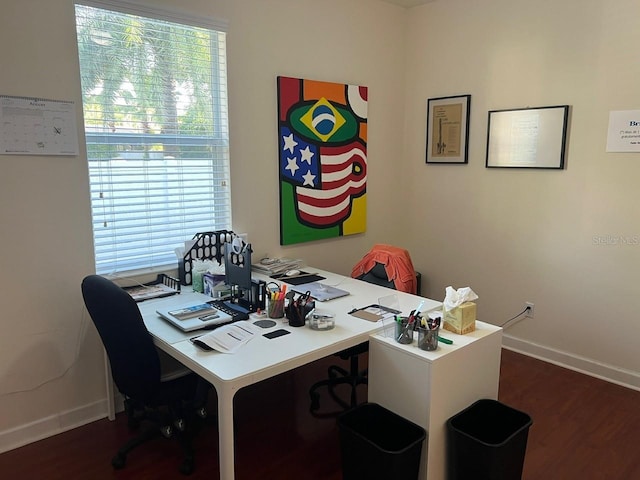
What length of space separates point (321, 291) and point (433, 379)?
3.39 ft

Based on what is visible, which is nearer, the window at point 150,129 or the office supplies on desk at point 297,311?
the office supplies on desk at point 297,311

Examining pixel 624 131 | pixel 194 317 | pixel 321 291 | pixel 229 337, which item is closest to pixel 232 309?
pixel 194 317

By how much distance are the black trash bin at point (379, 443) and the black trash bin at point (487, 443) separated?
0.17m

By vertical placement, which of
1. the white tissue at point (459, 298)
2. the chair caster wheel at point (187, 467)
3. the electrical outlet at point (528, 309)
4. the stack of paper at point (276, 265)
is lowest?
the chair caster wheel at point (187, 467)

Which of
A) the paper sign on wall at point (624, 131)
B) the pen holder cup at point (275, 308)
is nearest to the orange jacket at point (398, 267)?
the pen holder cup at point (275, 308)

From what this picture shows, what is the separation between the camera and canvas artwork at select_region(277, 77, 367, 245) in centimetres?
343

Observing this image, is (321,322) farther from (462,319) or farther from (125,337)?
(125,337)

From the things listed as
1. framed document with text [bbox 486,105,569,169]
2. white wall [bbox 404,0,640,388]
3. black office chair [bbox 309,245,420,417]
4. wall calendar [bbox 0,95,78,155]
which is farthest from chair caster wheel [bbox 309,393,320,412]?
framed document with text [bbox 486,105,569,169]

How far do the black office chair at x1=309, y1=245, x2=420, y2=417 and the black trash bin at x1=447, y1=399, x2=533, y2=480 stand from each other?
0.76 m

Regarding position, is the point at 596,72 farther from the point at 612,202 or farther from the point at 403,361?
the point at 403,361

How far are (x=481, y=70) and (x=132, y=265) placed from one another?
2.83 m

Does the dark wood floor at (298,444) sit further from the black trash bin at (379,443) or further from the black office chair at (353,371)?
the black trash bin at (379,443)

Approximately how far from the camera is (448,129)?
3943mm

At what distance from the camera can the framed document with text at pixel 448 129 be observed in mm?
3846
